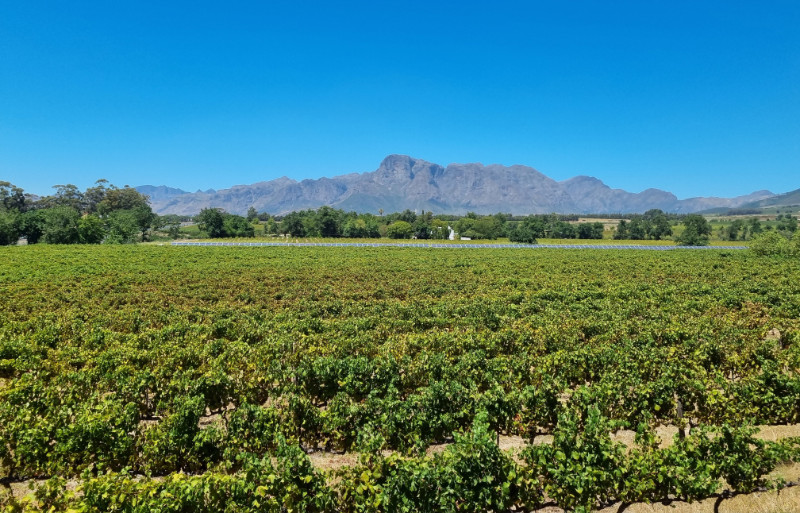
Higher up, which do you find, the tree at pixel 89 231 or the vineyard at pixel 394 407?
the tree at pixel 89 231

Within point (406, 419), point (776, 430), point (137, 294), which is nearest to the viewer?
point (406, 419)

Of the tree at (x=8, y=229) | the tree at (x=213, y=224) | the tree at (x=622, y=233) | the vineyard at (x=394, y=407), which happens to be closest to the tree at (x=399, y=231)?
the tree at (x=213, y=224)

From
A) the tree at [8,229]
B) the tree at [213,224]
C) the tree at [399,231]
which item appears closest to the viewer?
the tree at [8,229]

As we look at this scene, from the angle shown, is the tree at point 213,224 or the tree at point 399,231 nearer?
the tree at point 213,224

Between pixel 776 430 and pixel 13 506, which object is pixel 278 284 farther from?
pixel 776 430

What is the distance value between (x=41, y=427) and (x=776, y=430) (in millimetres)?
17751

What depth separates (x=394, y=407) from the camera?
9.77 m

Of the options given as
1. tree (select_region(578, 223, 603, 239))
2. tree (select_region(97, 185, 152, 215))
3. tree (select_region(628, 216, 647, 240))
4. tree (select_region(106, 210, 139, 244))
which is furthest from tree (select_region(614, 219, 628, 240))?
tree (select_region(97, 185, 152, 215))

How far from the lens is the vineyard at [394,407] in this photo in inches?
281

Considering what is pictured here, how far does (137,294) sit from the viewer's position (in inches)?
1129

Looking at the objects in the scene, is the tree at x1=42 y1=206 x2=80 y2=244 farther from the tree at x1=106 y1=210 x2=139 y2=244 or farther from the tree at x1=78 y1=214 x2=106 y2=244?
the tree at x1=106 y1=210 x2=139 y2=244

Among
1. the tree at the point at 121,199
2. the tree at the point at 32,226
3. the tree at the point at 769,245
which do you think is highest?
the tree at the point at 121,199

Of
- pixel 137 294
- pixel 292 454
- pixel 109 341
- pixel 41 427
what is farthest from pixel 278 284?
pixel 292 454

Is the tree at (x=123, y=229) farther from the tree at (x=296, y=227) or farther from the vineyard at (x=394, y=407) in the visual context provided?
the vineyard at (x=394, y=407)
